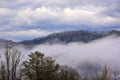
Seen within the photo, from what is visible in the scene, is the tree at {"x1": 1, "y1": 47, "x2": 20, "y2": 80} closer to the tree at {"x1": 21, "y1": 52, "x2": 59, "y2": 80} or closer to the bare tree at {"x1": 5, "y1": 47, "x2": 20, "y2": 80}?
the bare tree at {"x1": 5, "y1": 47, "x2": 20, "y2": 80}

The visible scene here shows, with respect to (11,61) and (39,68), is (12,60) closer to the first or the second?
(11,61)

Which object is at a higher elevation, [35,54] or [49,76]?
[35,54]

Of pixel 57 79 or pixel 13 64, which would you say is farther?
pixel 57 79

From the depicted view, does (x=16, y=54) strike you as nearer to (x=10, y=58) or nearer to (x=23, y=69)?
(x=10, y=58)

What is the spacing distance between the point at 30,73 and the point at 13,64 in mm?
15694

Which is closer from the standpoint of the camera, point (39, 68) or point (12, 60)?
point (12, 60)

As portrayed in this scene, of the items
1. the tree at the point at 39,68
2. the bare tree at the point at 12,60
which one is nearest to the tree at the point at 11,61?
the bare tree at the point at 12,60

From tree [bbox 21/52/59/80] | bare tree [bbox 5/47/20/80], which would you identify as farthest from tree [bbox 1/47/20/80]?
tree [bbox 21/52/59/80]

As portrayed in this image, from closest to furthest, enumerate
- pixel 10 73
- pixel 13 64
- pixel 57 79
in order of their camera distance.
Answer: pixel 13 64, pixel 10 73, pixel 57 79

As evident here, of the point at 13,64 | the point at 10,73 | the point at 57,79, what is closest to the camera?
the point at 13,64

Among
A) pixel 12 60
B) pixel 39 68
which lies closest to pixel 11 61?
pixel 12 60

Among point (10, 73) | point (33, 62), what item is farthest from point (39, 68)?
point (10, 73)

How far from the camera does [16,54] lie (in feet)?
217

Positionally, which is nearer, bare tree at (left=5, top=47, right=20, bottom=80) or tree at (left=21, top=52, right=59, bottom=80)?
bare tree at (left=5, top=47, right=20, bottom=80)
